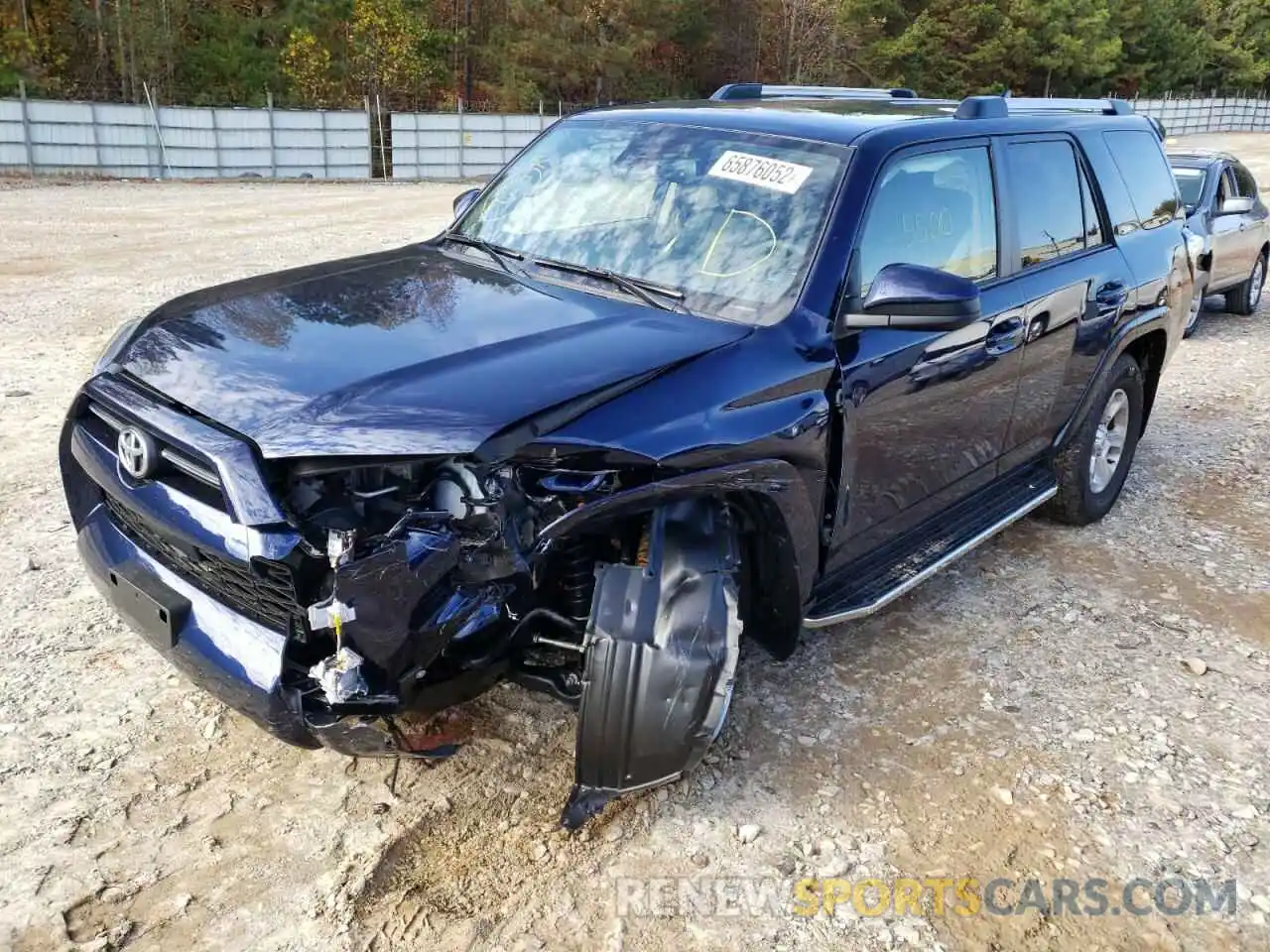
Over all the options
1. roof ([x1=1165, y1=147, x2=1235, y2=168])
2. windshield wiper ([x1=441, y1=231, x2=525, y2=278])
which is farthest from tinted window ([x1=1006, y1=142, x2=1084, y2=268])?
roof ([x1=1165, y1=147, x2=1235, y2=168])

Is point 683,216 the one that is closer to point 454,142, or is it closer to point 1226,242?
point 1226,242

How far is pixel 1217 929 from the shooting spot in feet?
8.78

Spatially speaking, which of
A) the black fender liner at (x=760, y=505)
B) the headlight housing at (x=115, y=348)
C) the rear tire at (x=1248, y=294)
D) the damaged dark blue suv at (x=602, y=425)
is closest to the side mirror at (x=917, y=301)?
the damaged dark blue suv at (x=602, y=425)

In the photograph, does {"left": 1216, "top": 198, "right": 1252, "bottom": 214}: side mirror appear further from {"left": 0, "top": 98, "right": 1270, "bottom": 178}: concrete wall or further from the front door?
{"left": 0, "top": 98, "right": 1270, "bottom": 178}: concrete wall

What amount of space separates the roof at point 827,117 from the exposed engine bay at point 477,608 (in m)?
1.59

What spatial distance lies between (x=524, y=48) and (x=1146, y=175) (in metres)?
34.9

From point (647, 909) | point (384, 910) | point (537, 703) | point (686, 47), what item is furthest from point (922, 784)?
point (686, 47)

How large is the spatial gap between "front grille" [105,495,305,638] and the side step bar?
158 centimetres

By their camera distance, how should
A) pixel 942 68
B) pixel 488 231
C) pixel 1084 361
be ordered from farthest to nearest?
pixel 942 68 < pixel 1084 361 < pixel 488 231

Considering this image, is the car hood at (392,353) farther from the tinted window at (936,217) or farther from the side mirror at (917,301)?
the tinted window at (936,217)

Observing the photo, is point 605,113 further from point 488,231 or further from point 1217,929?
point 1217,929

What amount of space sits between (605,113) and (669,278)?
4.15 feet

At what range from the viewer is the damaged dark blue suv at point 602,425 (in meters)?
2.47

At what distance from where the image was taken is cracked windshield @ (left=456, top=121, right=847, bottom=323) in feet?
10.8
